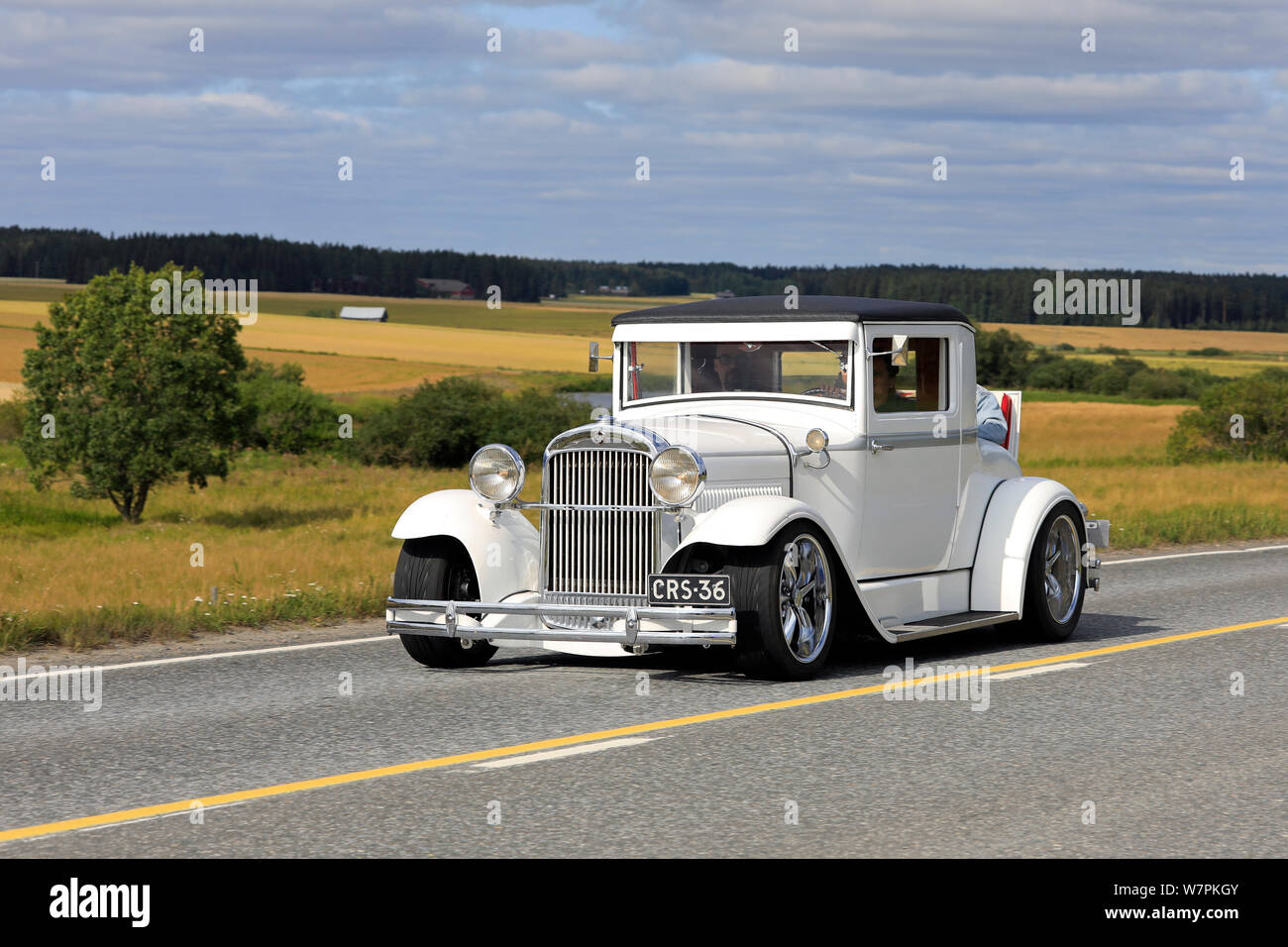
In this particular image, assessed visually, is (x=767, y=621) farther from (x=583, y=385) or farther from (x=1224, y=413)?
(x=583, y=385)

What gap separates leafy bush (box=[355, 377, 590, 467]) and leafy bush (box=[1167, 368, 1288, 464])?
68.8ft

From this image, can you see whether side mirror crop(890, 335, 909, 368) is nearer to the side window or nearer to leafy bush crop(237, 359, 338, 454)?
the side window

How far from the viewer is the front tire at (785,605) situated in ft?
27.1

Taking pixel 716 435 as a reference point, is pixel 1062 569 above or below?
below

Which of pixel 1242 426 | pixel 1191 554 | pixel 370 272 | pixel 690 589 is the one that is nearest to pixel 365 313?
pixel 370 272

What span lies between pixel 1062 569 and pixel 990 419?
1152mm

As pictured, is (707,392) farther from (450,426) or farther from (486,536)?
(450,426)

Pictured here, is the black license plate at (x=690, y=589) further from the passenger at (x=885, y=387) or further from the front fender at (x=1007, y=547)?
the front fender at (x=1007, y=547)

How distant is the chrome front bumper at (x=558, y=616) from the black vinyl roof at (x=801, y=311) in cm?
239

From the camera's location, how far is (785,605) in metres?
8.55

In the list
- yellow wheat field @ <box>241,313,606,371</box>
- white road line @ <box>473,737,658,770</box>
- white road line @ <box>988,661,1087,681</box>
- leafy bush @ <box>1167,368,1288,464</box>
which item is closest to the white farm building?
yellow wheat field @ <box>241,313,606,371</box>

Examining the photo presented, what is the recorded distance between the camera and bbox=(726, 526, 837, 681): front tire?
8250 millimetres

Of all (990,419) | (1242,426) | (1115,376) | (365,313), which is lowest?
(990,419)
